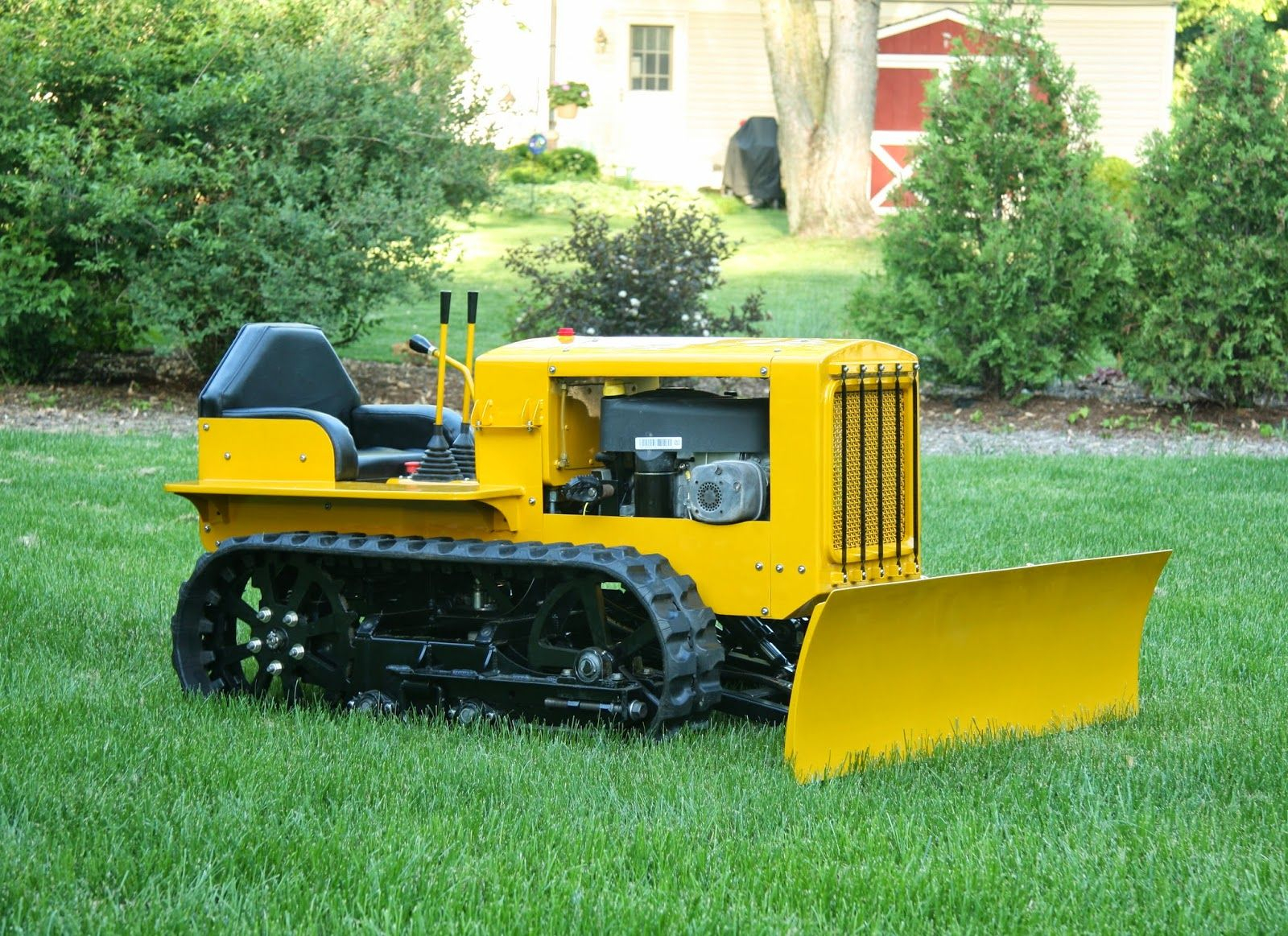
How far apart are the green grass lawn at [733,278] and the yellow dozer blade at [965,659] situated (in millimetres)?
9244

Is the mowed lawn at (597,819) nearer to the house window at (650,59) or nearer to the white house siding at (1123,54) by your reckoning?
the white house siding at (1123,54)

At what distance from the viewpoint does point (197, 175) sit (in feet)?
43.4

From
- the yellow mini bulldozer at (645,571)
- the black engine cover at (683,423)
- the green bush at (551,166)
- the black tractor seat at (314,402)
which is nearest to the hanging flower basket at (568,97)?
the green bush at (551,166)

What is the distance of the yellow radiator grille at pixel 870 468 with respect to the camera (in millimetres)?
5102

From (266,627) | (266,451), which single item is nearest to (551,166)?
(266,451)

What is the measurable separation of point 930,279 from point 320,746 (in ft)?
33.0

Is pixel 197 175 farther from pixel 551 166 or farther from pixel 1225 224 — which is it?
pixel 551 166

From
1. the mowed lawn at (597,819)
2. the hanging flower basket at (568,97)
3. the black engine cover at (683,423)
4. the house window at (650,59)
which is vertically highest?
the house window at (650,59)

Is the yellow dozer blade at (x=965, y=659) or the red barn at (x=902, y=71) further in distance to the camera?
the red barn at (x=902, y=71)

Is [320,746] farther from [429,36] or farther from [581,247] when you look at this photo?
[429,36]

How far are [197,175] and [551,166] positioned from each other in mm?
16119

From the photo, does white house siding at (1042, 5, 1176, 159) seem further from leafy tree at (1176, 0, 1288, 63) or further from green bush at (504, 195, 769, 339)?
green bush at (504, 195, 769, 339)

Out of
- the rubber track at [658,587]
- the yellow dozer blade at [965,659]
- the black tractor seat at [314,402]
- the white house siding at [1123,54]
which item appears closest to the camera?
the yellow dozer blade at [965,659]

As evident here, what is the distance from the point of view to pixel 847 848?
3893mm
